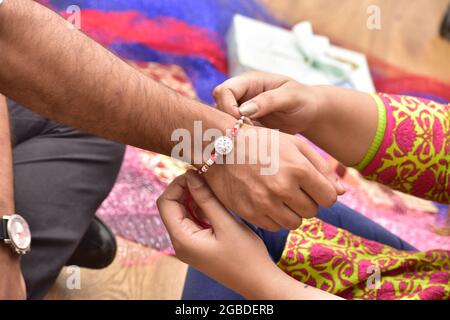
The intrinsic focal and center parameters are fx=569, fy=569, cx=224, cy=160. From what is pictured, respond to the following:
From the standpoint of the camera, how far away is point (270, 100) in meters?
0.83

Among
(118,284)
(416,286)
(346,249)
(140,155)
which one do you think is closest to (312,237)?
(346,249)

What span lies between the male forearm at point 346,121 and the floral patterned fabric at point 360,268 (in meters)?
0.16

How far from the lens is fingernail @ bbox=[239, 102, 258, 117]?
81cm

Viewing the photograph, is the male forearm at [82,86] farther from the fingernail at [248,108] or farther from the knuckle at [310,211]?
the knuckle at [310,211]

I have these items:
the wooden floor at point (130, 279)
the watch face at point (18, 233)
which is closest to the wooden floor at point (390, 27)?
the wooden floor at point (130, 279)

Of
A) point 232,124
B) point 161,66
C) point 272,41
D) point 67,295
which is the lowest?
point 67,295

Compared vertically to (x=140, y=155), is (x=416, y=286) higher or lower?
lower

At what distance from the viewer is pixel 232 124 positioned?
2.58ft

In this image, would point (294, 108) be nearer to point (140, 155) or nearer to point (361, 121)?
point (361, 121)

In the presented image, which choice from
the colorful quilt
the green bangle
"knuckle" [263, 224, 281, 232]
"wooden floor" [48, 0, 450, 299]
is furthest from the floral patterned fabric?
"wooden floor" [48, 0, 450, 299]

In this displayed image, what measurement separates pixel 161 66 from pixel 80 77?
3.02 feet

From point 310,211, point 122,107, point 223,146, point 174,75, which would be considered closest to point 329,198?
point 310,211

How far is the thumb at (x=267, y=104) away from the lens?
2.67 feet

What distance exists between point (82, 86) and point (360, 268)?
45cm
